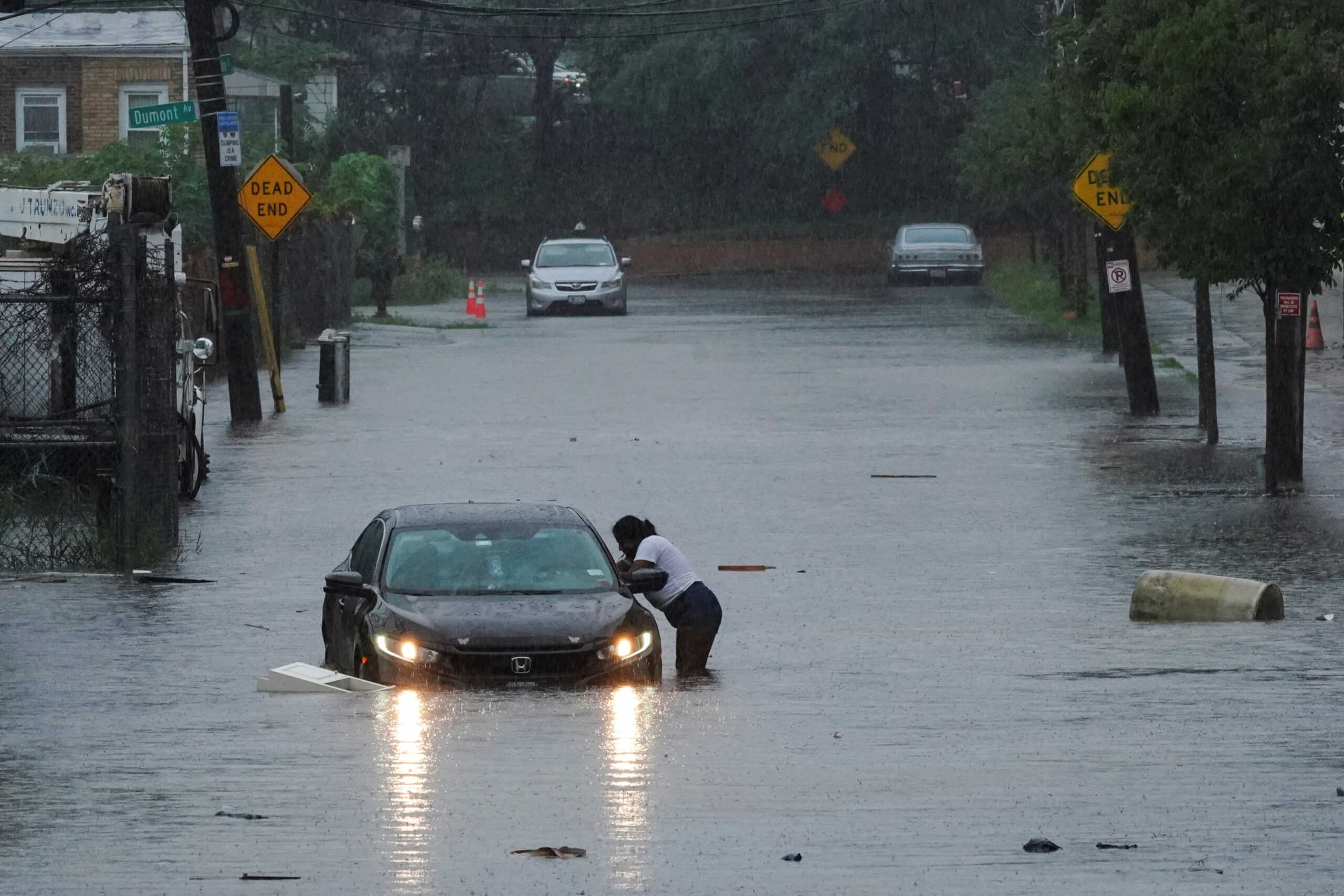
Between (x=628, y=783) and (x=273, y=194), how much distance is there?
74.3ft

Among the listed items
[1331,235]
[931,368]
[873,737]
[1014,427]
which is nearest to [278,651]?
[873,737]

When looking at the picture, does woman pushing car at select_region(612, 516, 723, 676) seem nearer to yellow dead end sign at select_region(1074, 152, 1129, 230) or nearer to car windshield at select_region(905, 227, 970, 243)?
yellow dead end sign at select_region(1074, 152, 1129, 230)

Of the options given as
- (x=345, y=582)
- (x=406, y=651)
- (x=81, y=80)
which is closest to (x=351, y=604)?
(x=345, y=582)

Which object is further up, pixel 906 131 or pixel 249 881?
pixel 906 131

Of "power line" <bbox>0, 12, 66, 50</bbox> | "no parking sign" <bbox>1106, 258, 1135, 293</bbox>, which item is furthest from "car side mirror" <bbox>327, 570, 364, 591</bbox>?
"power line" <bbox>0, 12, 66, 50</bbox>

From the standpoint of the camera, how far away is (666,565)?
1364cm

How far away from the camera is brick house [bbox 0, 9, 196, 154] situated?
53875 mm

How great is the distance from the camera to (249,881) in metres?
7.77

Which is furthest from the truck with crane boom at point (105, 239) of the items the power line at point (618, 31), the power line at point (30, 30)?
the power line at point (618, 31)

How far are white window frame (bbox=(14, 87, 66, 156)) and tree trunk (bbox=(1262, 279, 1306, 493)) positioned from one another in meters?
38.5

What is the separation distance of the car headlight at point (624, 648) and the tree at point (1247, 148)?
31.9ft

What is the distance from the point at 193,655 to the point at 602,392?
19.1m

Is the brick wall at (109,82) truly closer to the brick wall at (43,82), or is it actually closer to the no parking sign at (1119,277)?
the brick wall at (43,82)

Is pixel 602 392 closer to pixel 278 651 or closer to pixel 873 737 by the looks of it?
pixel 278 651
